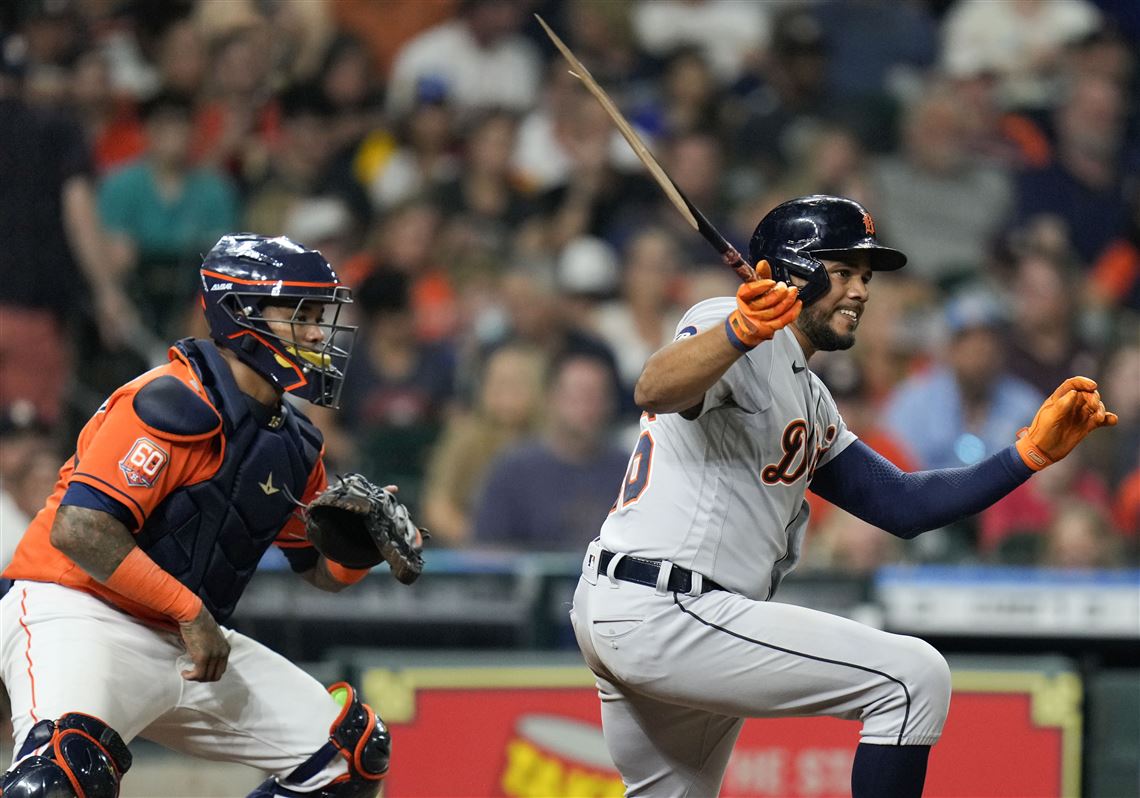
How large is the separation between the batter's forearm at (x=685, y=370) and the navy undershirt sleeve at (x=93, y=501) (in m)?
1.28

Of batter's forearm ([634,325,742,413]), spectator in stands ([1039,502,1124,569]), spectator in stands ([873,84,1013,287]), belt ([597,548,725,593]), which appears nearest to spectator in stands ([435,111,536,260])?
spectator in stands ([873,84,1013,287])

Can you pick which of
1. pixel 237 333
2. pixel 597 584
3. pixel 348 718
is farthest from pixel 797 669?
pixel 237 333

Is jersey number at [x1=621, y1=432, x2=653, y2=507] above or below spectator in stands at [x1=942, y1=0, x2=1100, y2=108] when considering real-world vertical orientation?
below

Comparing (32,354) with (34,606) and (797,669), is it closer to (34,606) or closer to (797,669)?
(34,606)

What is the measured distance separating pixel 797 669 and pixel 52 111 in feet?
17.2

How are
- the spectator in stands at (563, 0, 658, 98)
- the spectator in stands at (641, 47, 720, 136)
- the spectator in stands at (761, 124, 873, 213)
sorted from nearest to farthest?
the spectator in stands at (761, 124, 873, 213) < the spectator in stands at (641, 47, 720, 136) < the spectator in stands at (563, 0, 658, 98)

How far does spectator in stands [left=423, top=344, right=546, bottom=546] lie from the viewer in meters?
7.93

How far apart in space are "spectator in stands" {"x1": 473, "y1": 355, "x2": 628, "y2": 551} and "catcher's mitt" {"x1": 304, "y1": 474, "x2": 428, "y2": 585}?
A: 117 inches

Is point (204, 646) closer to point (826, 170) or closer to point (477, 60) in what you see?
point (826, 170)

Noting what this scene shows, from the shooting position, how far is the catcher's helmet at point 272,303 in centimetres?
428

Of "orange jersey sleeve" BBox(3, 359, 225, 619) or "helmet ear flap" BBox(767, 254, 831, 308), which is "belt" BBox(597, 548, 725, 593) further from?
"orange jersey sleeve" BBox(3, 359, 225, 619)

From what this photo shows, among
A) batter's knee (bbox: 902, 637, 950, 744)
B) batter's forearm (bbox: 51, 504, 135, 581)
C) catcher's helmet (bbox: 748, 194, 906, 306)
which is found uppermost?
catcher's helmet (bbox: 748, 194, 906, 306)

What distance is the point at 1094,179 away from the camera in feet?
33.7

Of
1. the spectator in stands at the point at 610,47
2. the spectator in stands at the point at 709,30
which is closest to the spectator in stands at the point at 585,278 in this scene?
the spectator in stands at the point at 610,47
